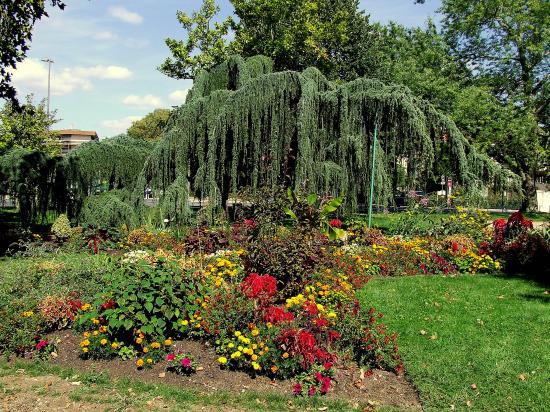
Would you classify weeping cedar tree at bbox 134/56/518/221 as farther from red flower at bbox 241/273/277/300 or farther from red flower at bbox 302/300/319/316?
red flower at bbox 302/300/319/316

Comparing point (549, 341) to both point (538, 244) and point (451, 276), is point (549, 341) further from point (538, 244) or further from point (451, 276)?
point (538, 244)

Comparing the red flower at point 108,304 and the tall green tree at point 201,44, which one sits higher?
the tall green tree at point 201,44

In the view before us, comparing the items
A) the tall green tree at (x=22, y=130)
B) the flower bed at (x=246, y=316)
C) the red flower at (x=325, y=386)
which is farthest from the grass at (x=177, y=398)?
the tall green tree at (x=22, y=130)

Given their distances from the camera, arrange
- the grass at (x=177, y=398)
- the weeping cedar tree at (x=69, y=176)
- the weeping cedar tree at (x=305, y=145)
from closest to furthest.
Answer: the grass at (x=177, y=398)
the weeping cedar tree at (x=305, y=145)
the weeping cedar tree at (x=69, y=176)

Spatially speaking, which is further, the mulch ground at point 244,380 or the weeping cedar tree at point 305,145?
the weeping cedar tree at point 305,145

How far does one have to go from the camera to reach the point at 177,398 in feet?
13.4

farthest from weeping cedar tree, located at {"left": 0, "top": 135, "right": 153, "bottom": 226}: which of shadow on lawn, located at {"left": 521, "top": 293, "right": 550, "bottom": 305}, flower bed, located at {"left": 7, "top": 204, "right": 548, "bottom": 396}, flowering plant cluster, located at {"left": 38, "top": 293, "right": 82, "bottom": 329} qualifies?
shadow on lawn, located at {"left": 521, "top": 293, "right": 550, "bottom": 305}

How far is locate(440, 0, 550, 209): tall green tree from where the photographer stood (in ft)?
79.8

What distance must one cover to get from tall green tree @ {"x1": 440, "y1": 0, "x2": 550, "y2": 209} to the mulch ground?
22280mm

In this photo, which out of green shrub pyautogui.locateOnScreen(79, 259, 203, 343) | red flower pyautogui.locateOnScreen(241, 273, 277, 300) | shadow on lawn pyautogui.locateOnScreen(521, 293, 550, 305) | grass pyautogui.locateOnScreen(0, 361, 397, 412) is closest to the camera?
grass pyautogui.locateOnScreen(0, 361, 397, 412)

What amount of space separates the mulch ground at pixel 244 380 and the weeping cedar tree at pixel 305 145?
5601mm

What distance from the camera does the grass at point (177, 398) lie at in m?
3.98

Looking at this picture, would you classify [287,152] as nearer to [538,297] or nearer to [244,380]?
[538,297]

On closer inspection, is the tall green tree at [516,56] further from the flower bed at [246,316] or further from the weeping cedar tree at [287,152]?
the flower bed at [246,316]
